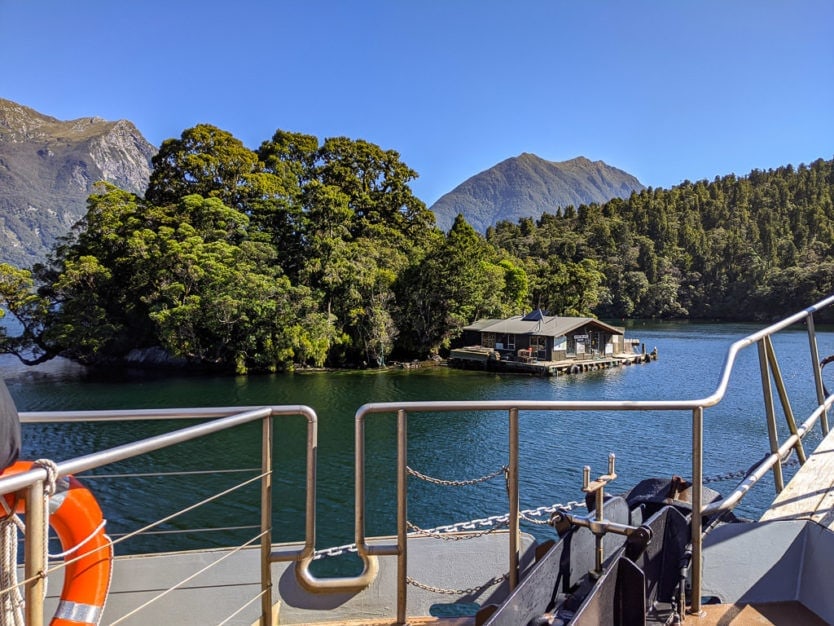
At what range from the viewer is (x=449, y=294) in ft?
111

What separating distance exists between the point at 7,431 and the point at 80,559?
0.32 meters

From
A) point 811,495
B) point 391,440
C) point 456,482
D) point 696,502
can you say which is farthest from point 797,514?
point 391,440

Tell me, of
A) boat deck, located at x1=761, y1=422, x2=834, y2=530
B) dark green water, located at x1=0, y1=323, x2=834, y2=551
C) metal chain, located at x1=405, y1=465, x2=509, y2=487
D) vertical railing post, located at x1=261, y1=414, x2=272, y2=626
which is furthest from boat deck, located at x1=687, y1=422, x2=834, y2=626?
dark green water, located at x1=0, y1=323, x2=834, y2=551

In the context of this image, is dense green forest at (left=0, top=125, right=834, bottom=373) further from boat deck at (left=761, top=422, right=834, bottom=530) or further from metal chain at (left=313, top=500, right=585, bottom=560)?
boat deck at (left=761, top=422, right=834, bottom=530)

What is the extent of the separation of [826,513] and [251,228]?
3344 cm

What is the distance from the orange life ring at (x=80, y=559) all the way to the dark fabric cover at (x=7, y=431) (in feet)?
0.42

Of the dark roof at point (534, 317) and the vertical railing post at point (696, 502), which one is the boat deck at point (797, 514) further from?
the dark roof at point (534, 317)

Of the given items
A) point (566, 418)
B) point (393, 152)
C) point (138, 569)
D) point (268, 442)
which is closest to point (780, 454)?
point (268, 442)

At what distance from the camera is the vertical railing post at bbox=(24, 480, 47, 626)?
0.94 metres

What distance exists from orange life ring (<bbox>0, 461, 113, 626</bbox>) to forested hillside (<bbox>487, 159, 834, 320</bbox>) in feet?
157

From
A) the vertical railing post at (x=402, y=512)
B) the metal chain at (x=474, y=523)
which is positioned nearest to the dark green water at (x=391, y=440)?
the metal chain at (x=474, y=523)

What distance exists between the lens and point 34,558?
0.95m

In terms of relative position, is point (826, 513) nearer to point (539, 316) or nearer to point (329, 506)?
point (329, 506)

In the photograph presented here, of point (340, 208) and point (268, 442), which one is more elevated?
point (340, 208)
